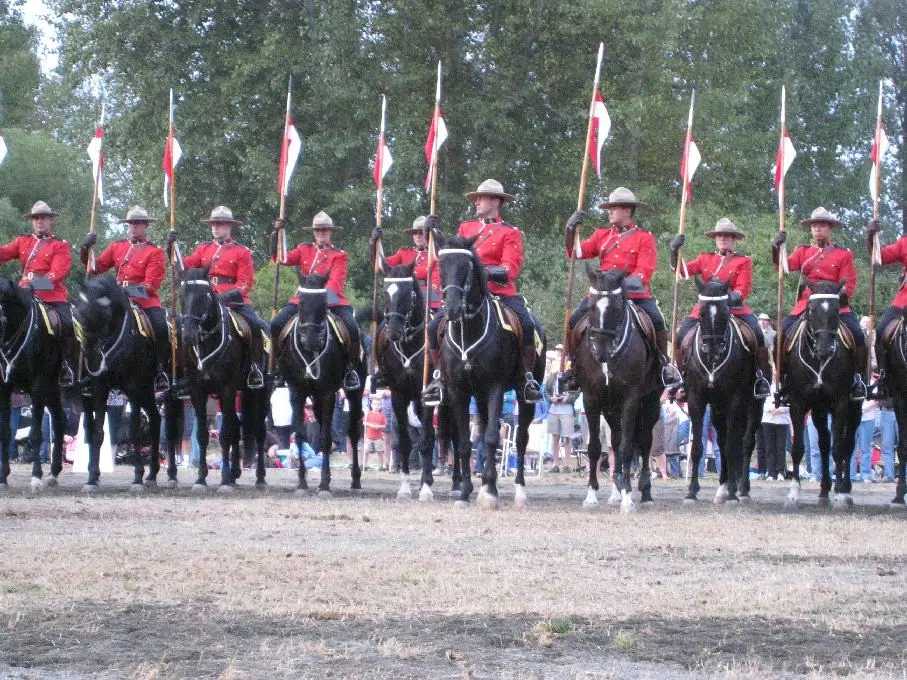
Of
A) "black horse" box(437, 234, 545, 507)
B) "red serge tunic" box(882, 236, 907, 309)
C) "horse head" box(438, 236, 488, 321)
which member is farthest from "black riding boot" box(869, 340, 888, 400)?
"horse head" box(438, 236, 488, 321)

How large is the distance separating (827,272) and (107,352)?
807 centimetres

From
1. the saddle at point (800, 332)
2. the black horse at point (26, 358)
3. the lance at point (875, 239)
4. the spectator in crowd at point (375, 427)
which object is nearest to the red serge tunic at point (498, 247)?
the saddle at point (800, 332)

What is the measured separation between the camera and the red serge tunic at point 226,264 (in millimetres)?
20312

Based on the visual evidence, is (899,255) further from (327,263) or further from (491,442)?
(327,263)

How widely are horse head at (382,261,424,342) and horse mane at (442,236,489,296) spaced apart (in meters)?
2.32

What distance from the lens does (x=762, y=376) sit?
1895cm

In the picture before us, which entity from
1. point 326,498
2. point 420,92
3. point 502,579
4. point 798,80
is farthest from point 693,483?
point 798,80

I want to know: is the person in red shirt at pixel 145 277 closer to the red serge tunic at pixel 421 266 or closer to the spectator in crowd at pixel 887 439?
the red serge tunic at pixel 421 266

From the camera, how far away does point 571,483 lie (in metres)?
24.3

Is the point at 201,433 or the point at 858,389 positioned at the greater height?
the point at 858,389

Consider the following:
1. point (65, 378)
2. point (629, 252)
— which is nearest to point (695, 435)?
point (629, 252)

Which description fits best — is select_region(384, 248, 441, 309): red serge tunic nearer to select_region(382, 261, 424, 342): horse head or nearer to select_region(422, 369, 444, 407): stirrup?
select_region(382, 261, 424, 342): horse head

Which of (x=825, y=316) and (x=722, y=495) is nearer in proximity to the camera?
(x=825, y=316)

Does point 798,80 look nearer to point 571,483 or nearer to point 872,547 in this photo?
point 571,483
